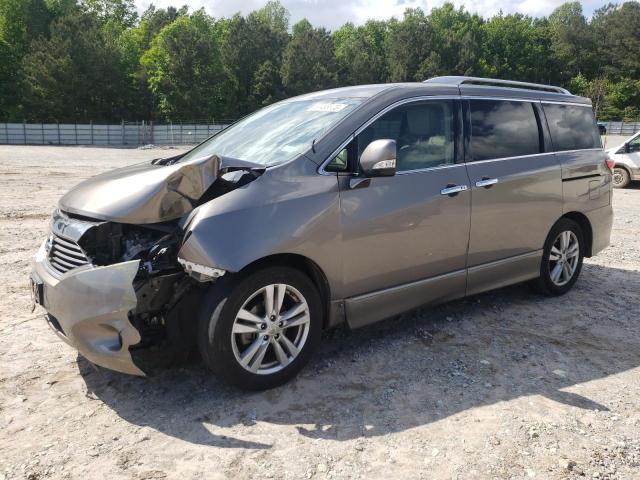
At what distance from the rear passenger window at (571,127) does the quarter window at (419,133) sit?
146cm

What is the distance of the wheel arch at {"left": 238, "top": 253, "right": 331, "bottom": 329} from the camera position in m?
3.43

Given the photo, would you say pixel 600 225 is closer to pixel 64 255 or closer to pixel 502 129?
pixel 502 129

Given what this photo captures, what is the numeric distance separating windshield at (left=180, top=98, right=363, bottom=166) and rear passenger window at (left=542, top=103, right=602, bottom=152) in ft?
7.62

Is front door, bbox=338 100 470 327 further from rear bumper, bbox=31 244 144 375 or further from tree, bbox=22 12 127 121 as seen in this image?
tree, bbox=22 12 127 121

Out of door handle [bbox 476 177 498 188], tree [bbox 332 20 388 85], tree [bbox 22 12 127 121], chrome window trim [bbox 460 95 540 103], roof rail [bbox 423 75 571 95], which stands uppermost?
tree [bbox 332 20 388 85]

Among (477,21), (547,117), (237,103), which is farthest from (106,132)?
(477,21)

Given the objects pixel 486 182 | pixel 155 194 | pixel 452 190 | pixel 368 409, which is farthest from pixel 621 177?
pixel 155 194

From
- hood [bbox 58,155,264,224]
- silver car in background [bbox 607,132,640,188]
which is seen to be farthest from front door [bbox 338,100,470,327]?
silver car in background [bbox 607,132,640,188]

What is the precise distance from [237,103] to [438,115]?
64.8 meters

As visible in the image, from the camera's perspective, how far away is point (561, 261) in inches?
218

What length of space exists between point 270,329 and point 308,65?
66.3m

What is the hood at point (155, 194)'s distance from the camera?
10.9 feet

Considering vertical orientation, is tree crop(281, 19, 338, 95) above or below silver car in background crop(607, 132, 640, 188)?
above

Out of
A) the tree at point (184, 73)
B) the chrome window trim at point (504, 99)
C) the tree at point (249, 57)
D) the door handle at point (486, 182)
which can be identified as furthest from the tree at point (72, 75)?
the door handle at point (486, 182)
